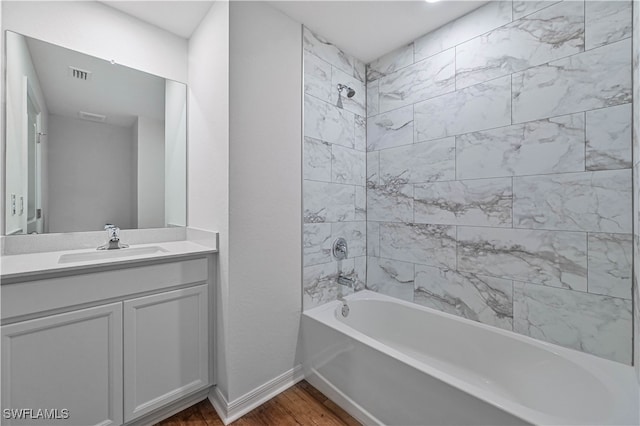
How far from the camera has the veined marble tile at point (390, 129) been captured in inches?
82.2

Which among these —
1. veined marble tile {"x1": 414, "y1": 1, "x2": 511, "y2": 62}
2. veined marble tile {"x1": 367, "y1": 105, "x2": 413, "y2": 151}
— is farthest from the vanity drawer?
Result: veined marble tile {"x1": 414, "y1": 1, "x2": 511, "y2": 62}

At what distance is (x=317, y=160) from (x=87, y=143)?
4.81ft

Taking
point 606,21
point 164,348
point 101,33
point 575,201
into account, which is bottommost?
point 164,348

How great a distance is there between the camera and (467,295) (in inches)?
70.2

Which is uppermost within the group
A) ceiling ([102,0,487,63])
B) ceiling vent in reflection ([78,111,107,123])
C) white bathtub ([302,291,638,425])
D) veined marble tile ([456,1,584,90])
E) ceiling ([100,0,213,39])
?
ceiling ([102,0,487,63])

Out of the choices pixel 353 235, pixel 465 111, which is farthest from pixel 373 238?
pixel 465 111

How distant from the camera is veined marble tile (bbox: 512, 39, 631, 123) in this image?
4.19 ft

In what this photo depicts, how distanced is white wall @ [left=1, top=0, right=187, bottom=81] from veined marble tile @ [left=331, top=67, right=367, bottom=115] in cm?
112

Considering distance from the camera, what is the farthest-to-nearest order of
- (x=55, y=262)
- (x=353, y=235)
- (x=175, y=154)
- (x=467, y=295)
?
(x=353, y=235), (x=175, y=154), (x=467, y=295), (x=55, y=262)

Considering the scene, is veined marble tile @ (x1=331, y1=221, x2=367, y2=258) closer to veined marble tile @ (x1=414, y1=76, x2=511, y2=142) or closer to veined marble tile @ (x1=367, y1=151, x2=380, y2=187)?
veined marble tile @ (x1=367, y1=151, x2=380, y2=187)

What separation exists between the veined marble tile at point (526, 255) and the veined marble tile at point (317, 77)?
4.55 feet

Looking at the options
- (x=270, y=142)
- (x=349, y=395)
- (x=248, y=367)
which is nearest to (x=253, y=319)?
(x=248, y=367)

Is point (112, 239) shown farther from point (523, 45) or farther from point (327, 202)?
point (523, 45)

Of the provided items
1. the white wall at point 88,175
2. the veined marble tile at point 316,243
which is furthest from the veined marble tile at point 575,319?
the white wall at point 88,175
